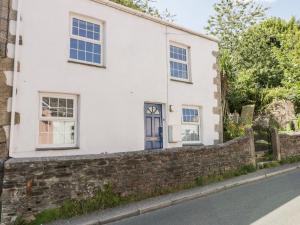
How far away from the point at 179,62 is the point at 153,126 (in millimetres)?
3375

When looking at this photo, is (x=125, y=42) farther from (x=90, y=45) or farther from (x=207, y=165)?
(x=207, y=165)

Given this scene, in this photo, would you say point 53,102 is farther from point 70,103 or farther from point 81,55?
point 81,55

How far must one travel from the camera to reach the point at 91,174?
7184 mm

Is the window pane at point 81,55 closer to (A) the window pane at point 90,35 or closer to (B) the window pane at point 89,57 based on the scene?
(B) the window pane at point 89,57

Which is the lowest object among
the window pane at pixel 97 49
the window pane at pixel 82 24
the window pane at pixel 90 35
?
the window pane at pixel 97 49

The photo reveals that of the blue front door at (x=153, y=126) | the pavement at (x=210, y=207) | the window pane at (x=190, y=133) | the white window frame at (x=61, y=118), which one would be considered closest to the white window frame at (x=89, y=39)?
the white window frame at (x=61, y=118)

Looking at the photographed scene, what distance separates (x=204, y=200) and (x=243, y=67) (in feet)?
72.6

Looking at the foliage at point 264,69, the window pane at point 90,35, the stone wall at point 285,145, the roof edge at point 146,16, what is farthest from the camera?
the foliage at point 264,69

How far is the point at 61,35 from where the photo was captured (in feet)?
33.3

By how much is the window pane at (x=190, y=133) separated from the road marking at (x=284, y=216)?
21.8 ft

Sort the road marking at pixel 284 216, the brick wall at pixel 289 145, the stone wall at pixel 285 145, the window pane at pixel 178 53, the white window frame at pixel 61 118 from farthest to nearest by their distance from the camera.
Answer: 1. the brick wall at pixel 289 145
2. the stone wall at pixel 285 145
3. the window pane at pixel 178 53
4. the white window frame at pixel 61 118
5. the road marking at pixel 284 216

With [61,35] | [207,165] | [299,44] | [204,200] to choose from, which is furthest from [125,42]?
[299,44]

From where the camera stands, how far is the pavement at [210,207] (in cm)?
632

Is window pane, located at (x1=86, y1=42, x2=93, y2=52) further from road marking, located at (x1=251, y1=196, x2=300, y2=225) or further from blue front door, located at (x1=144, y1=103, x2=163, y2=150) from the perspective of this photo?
road marking, located at (x1=251, y1=196, x2=300, y2=225)
